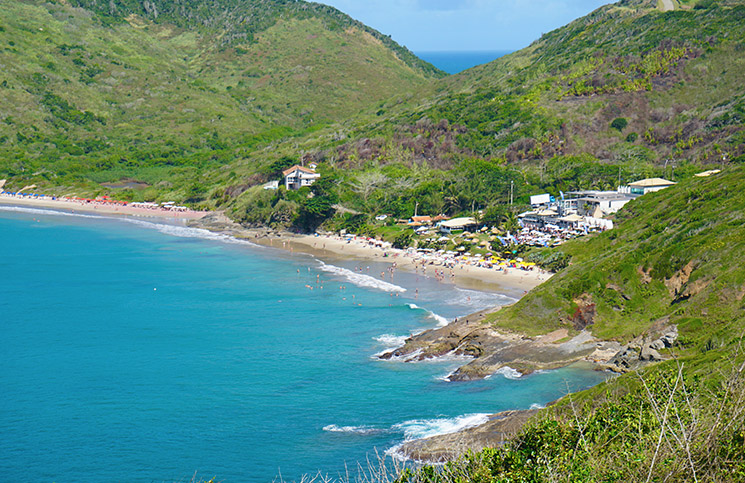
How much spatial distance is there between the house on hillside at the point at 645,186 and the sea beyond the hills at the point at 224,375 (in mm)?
35230

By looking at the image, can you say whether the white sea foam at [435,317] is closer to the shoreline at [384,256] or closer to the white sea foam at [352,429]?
the shoreline at [384,256]

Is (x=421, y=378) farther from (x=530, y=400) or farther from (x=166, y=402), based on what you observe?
(x=166, y=402)

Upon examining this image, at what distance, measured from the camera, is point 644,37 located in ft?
445

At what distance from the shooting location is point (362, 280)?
68.5m

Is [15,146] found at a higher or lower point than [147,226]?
higher

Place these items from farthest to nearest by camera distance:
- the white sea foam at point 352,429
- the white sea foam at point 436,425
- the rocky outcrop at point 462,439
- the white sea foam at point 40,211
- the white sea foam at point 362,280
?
the white sea foam at point 40,211 → the white sea foam at point 362,280 → the white sea foam at point 352,429 → the white sea foam at point 436,425 → the rocky outcrop at point 462,439

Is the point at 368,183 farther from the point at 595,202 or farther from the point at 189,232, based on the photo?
the point at 595,202

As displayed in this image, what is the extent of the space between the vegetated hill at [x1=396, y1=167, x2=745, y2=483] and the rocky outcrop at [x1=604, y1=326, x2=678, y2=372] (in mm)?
618

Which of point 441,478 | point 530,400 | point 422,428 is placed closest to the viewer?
point 441,478

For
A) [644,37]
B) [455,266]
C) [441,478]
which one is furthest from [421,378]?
[644,37]

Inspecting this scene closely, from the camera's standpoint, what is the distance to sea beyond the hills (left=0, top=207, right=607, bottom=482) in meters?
33.2

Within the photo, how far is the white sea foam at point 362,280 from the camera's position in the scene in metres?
64.8

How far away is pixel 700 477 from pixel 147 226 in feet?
329

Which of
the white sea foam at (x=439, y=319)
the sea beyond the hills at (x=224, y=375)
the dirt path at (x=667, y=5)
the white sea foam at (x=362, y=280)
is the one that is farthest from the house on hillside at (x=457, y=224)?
the dirt path at (x=667, y=5)
